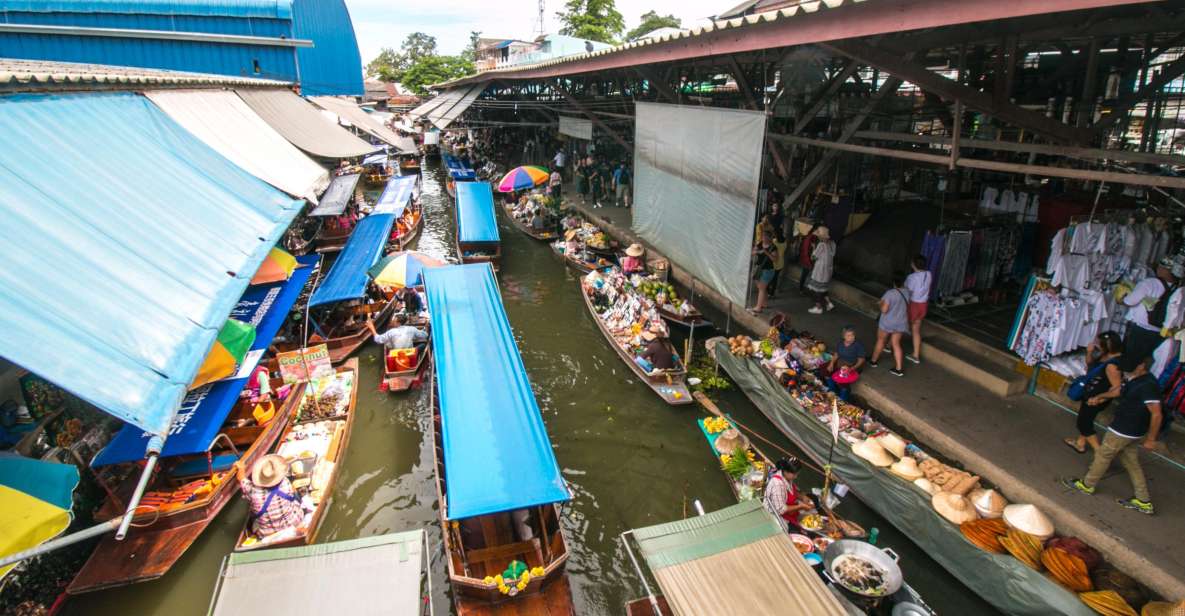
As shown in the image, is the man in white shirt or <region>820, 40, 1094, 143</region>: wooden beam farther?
the man in white shirt

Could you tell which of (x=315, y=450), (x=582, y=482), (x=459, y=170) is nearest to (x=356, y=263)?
(x=315, y=450)

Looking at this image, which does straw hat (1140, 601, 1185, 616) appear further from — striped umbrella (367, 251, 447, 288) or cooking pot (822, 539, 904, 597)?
striped umbrella (367, 251, 447, 288)

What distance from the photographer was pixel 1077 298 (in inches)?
304

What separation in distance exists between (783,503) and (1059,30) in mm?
6738

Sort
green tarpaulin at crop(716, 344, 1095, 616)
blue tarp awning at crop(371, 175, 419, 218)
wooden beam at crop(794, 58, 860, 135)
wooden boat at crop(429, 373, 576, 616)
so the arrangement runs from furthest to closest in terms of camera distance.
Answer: blue tarp awning at crop(371, 175, 419, 218) < wooden beam at crop(794, 58, 860, 135) < wooden boat at crop(429, 373, 576, 616) < green tarpaulin at crop(716, 344, 1095, 616)

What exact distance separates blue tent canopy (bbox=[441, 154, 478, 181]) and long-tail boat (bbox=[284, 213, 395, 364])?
14.4 metres

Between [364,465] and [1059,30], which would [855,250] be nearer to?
[1059,30]

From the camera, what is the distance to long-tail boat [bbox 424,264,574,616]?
615cm

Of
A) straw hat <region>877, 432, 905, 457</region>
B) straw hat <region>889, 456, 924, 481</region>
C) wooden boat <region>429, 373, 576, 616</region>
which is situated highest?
straw hat <region>877, 432, 905, 457</region>

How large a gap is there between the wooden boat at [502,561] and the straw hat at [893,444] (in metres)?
4.35

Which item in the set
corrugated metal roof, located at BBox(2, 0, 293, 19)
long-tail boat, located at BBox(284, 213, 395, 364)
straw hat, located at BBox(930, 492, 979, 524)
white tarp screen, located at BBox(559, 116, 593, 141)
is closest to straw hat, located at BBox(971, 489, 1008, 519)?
straw hat, located at BBox(930, 492, 979, 524)

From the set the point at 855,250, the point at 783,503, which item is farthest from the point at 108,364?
the point at 855,250

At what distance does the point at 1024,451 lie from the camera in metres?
7.22

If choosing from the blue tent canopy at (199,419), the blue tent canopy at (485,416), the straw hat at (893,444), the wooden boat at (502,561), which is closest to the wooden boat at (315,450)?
the blue tent canopy at (199,419)
